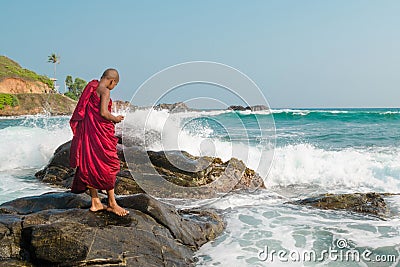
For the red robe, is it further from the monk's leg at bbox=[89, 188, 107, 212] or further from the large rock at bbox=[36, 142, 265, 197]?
the large rock at bbox=[36, 142, 265, 197]

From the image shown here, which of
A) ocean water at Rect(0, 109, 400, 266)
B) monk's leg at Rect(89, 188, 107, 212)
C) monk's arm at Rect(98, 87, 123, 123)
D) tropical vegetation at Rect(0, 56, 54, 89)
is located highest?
tropical vegetation at Rect(0, 56, 54, 89)

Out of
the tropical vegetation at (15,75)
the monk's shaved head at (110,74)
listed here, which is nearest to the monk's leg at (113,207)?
the monk's shaved head at (110,74)

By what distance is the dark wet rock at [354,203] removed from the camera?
7.96 metres

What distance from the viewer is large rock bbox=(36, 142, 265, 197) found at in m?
10.2

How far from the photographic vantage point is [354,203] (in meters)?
8.26

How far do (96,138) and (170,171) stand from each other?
218 inches

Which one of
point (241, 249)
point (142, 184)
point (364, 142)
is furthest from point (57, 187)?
point (364, 142)

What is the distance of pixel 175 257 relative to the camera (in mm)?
4906

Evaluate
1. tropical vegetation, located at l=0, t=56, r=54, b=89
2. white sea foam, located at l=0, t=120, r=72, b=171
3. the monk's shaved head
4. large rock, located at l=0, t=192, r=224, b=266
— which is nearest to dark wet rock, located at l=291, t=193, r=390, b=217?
large rock, located at l=0, t=192, r=224, b=266

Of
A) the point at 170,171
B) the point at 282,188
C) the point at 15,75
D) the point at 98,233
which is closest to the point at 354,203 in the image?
the point at 282,188

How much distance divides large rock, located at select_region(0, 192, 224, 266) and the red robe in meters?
0.49

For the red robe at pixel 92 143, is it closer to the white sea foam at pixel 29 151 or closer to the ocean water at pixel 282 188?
the ocean water at pixel 282 188

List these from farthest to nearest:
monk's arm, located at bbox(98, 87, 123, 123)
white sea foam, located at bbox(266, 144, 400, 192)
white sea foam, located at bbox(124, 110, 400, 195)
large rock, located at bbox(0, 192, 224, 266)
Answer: white sea foam, located at bbox(124, 110, 400, 195)
white sea foam, located at bbox(266, 144, 400, 192)
monk's arm, located at bbox(98, 87, 123, 123)
large rock, located at bbox(0, 192, 224, 266)

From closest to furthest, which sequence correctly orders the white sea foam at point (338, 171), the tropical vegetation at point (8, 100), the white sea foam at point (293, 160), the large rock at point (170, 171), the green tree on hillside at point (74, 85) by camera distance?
the large rock at point (170, 171)
the white sea foam at point (338, 171)
the white sea foam at point (293, 160)
the tropical vegetation at point (8, 100)
the green tree on hillside at point (74, 85)
